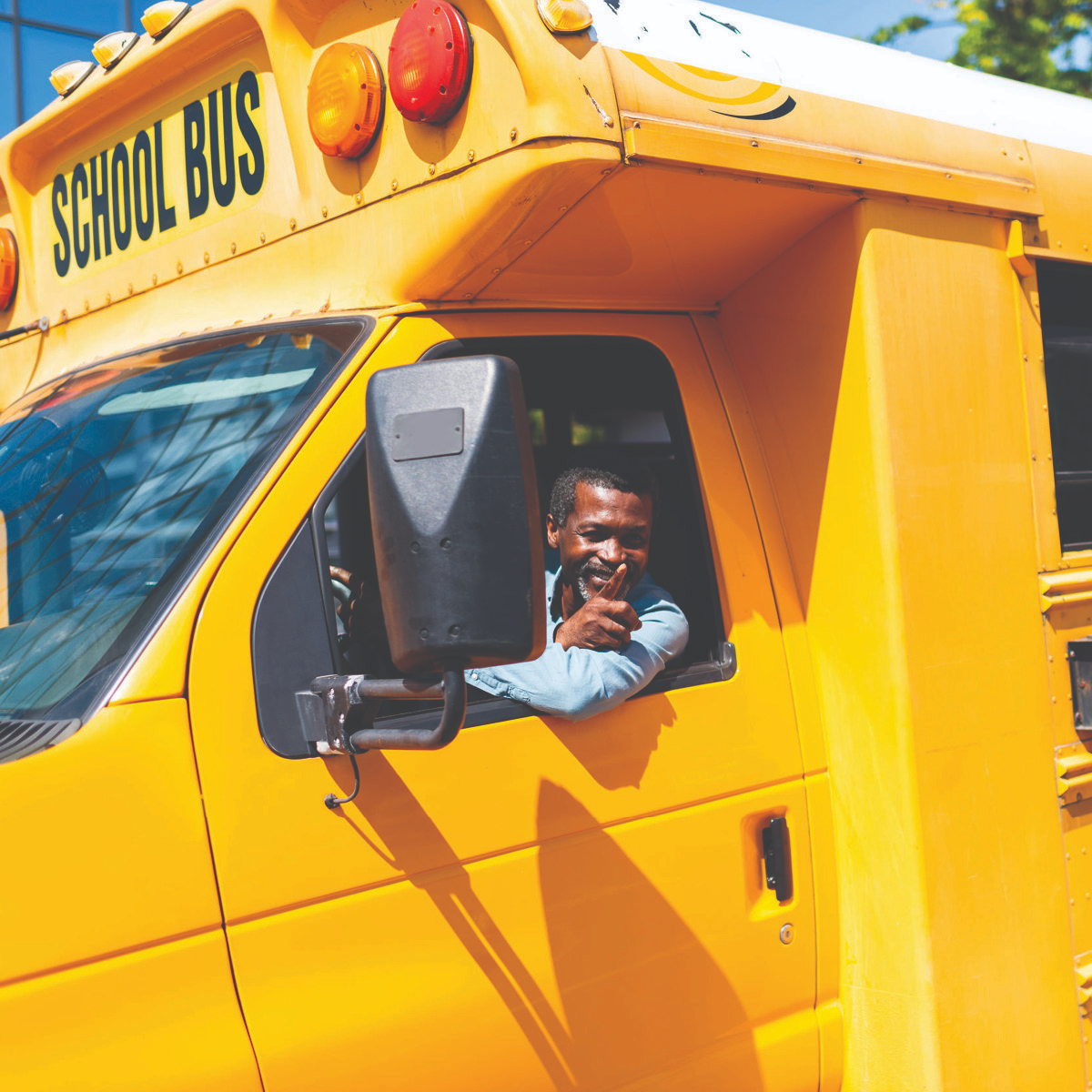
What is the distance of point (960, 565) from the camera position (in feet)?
8.07

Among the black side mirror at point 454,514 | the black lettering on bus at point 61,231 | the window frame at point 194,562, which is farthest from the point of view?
the black lettering on bus at point 61,231

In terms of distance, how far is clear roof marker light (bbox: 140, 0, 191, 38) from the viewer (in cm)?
246

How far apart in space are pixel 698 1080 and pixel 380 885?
2.64 feet

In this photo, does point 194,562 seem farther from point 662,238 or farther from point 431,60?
point 662,238

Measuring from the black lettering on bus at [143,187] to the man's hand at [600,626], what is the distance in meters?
1.33

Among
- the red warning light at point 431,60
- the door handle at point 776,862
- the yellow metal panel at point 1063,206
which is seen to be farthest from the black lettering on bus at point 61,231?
the yellow metal panel at point 1063,206

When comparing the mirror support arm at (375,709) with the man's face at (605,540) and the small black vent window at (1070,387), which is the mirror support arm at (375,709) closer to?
the man's face at (605,540)

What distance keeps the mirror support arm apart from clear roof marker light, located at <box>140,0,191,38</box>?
1538 millimetres

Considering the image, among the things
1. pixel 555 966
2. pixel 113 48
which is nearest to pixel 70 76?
pixel 113 48

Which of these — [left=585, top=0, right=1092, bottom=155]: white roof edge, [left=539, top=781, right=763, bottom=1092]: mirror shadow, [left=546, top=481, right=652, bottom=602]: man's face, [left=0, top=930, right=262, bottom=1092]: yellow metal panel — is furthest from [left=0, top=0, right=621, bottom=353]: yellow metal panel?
[left=0, top=930, right=262, bottom=1092]: yellow metal panel

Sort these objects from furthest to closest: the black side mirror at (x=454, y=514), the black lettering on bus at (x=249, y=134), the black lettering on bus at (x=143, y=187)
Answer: the black lettering on bus at (x=143, y=187), the black lettering on bus at (x=249, y=134), the black side mirror at (x=454, y=514)

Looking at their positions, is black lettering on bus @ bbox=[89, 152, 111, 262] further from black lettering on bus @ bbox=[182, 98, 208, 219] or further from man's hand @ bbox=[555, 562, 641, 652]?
man's hand @ bbox=[555, 562, 641, 652]

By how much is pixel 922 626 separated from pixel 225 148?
1766 mm

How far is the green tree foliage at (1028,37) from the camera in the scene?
34.1 feet
